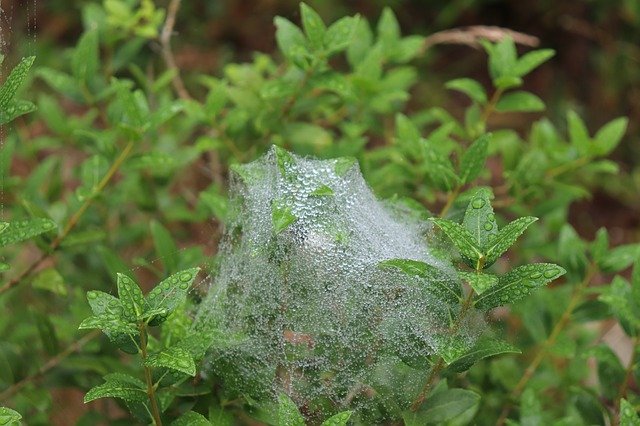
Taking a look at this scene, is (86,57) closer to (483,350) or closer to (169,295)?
(169,295)

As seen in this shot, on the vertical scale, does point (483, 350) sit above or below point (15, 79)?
below

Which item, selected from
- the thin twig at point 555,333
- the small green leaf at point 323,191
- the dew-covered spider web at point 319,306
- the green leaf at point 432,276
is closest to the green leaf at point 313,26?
the dew-covered spider web at point 319,306

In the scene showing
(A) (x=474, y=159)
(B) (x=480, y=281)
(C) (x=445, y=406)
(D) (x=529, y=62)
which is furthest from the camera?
(D) (x=529, y=62)

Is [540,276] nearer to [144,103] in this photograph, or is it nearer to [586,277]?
[586,277]

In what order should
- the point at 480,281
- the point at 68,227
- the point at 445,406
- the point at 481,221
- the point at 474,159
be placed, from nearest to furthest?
1. the point at 480,281
2. the point at 481,221
3. the point at 445,406
4. the point at 474,159
5. the point at 68,227

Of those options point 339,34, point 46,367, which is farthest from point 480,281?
point 46,367

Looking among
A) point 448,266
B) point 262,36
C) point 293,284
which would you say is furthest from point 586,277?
point 262,36
